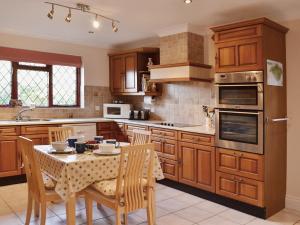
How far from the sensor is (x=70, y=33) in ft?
15.5

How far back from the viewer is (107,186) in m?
2.45

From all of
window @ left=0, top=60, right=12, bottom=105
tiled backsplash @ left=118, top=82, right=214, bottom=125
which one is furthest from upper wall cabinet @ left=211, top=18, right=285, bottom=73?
window @ left=0, top=60, right=12, bottom=105

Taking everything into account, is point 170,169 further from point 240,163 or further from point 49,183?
point 49,183

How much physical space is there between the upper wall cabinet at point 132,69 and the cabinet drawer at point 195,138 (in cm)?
131

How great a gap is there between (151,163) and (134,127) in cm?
225

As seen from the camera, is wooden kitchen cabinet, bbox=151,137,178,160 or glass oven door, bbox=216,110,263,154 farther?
wooden kitchen cabinet, bbox=151,137,178,160

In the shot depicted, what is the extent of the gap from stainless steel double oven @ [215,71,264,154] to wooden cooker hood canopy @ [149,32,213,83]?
69cm

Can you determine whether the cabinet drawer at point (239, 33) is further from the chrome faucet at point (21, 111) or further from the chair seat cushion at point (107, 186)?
the chrome faucet at point (21, 111)

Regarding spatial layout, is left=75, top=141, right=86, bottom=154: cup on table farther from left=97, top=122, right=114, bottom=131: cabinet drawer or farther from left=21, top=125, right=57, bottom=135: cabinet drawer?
left=97, top=122, right=114, bottom=131: cabinet drawer

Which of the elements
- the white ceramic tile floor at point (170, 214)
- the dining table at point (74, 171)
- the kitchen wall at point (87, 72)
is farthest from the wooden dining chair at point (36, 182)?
the kitchen wall at point (87, 72)

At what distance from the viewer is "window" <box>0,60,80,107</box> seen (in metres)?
4.79

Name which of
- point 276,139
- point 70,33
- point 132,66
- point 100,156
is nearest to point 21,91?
point 70,33

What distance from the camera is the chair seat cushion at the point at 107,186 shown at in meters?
2.39

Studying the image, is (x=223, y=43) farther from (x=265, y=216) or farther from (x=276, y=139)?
(x=265, y=216)
